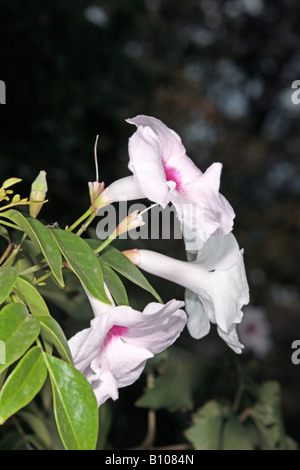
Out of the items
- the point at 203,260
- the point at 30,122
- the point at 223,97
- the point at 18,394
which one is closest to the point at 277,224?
the point at 223,97

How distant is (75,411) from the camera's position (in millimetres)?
466

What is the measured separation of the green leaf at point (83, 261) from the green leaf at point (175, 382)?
0.76m

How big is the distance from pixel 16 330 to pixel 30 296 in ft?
0.16

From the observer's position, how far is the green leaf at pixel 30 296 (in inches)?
20.6

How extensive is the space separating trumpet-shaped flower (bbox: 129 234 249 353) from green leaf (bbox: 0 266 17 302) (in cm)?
20

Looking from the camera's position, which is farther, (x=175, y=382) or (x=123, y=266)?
(x=175, y=382)

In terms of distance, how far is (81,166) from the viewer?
9.41 ft

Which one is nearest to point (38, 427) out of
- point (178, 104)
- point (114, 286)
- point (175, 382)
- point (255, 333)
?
A: point (175, 382)

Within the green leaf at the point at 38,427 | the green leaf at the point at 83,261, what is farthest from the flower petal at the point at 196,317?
A: the green leaf at the point at 38,427

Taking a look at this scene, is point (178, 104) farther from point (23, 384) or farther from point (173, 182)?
point (23, 384)

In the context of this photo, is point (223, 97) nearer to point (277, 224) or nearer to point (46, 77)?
point (277, 224)

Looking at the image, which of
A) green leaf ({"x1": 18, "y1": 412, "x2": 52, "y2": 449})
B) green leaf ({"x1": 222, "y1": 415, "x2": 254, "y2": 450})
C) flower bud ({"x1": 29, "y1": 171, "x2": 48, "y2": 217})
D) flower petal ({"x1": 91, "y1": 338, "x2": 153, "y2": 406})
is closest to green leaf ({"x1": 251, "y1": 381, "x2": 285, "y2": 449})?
green leaf ({"x1": 222, "y1": 415, "x2": 254, "y2": 450})

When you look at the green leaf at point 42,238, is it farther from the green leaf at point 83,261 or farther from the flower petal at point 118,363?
the flower petal at point 118,363

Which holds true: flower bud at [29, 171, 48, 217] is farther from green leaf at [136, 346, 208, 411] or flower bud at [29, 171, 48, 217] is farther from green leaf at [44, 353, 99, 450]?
green leaf at [136, 346, 208, 411]
